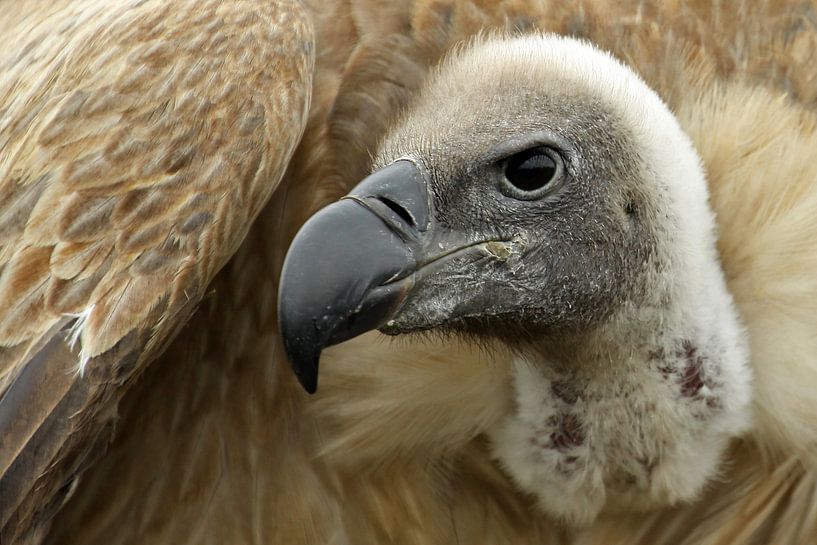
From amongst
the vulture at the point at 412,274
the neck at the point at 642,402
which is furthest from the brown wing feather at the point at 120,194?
the neck at the point at 642,402

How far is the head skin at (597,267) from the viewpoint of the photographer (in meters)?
3.36

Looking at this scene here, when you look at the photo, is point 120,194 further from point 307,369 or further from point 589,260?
point 589,260

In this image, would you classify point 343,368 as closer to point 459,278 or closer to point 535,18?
point 459,278

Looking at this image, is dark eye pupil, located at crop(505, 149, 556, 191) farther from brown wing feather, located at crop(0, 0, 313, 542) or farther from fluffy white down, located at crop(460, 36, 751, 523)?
brown wing feather, located at crop(0, 0, 313, 542)

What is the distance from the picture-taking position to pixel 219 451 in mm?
3836

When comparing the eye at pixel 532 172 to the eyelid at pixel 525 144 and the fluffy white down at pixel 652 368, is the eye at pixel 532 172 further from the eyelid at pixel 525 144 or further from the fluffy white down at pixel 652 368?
the fluffy white down at pixel 652 368

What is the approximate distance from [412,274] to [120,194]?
27.7 inches

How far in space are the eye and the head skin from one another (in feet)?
0.07

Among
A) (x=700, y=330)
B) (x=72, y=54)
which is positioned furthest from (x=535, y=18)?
(x=72, y=54)

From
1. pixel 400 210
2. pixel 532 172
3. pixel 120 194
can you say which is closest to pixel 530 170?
pixel 532 172

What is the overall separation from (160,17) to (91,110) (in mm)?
338

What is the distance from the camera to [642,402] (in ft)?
11.1

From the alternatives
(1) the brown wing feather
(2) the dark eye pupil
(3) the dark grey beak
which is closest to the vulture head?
(2) the dark eye pupil

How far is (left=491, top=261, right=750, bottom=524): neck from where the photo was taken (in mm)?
3369
